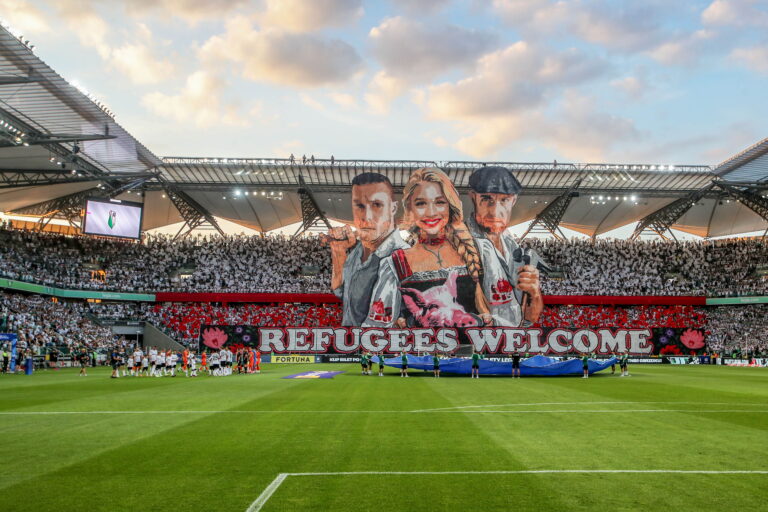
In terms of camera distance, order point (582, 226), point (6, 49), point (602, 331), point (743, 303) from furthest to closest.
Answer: point (582, 226) < point (743, 303) < point (602, 331) < point (6, 49)

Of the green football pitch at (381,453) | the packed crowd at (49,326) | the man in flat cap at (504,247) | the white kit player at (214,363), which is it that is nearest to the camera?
the green football pitch at (381,453)

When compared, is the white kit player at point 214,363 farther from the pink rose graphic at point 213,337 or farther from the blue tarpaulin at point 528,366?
the pink rose graphic at point 213,337

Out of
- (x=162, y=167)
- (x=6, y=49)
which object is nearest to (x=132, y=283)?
(x=162, y=167)

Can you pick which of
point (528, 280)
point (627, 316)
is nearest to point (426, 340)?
point (528, 280)

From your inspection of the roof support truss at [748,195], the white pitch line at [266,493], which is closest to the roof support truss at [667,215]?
the roof support truss at [748,195]

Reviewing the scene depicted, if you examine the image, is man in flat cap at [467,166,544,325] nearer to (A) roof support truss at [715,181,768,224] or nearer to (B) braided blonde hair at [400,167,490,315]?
(B) braided blonde hair at [400,167,490,315]

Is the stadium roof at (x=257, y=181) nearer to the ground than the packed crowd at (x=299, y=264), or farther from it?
farther from it

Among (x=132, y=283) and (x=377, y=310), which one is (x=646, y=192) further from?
(x=132, y=283)

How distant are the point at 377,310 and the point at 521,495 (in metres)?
49.8

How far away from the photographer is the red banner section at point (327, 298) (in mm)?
68062

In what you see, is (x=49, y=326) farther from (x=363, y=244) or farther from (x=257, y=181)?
(x=363, y=244)

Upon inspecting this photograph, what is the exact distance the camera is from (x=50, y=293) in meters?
60.4

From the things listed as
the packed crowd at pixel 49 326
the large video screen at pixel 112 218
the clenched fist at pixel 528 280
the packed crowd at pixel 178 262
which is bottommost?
the packed crowd at pixel 49 326

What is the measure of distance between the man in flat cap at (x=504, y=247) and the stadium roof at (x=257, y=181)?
2898mm
